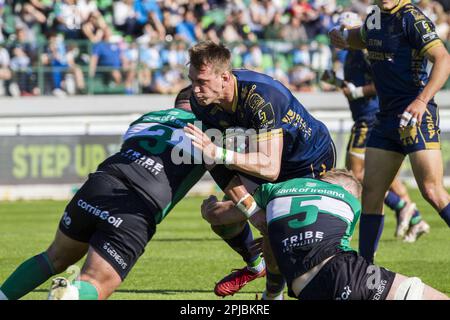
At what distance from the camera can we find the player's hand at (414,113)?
25.6 feet

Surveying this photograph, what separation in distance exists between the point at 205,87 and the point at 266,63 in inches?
585

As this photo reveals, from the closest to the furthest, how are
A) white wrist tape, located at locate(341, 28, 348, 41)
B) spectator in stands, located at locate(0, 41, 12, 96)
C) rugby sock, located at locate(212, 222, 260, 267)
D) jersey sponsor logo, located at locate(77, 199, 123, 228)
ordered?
jersey sponsor logo, located at locate(77, 199, 123, 228), rugby sock, located at locate(212, 222, 260, 267), white wrist tape, located at locate(341, 28, 348, 41), spectator in stands, located at locate(0, 41, 12, 96)

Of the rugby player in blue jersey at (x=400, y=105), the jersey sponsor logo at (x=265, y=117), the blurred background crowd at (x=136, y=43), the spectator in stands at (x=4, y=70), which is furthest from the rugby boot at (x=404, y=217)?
Answer: the spectator in stands at (x=4, y=70)

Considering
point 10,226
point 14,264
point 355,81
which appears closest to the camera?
point 14,264

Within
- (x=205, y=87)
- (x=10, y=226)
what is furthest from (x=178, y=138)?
(x=10, y=226)

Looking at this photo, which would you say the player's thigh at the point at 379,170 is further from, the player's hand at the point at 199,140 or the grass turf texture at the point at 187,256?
the player's hand at the point at 199,140

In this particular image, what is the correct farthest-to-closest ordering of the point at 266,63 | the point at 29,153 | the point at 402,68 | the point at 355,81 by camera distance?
the point at 266,63, the point at 29,153, the point at 355,81, the point at 402,68

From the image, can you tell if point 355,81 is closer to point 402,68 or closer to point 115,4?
point 402,68

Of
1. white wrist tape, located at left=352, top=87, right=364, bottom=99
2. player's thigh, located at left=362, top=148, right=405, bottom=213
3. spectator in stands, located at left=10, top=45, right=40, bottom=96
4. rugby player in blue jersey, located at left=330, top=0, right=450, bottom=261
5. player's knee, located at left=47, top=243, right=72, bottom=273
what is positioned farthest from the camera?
spectator in stands, located at left=10, top=45, right=40, bottom=96

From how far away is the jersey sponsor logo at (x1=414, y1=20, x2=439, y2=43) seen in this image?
7990mm

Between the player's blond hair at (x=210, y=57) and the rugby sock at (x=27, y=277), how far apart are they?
1697mm

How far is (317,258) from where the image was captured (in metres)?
5.68

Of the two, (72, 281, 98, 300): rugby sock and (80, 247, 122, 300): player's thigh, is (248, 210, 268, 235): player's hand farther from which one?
(72, 281, 98, 300): rugby sock

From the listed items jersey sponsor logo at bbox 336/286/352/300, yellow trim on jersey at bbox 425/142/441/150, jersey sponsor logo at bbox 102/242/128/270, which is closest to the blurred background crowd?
yellow trim on jersey at bbox 425/142/441/150
